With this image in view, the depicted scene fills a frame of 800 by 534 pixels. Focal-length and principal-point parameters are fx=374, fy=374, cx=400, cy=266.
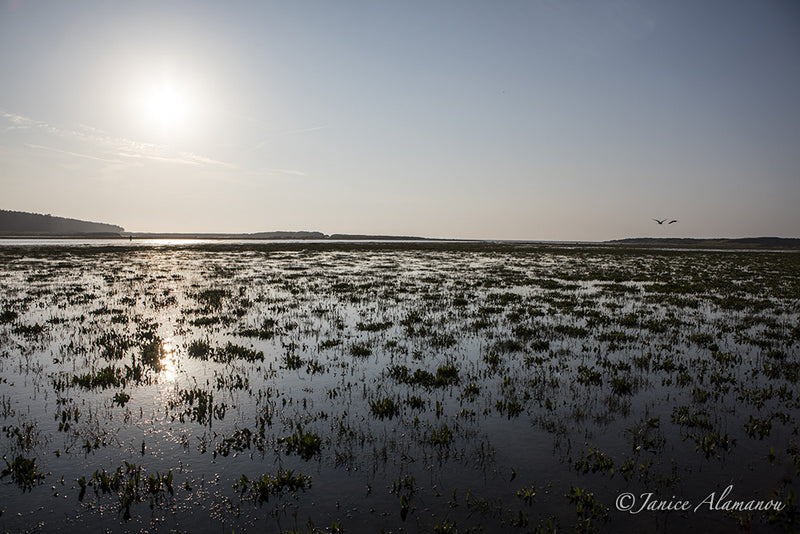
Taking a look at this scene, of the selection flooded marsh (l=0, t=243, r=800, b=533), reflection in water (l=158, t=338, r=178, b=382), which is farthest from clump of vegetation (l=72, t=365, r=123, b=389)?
reflection in water (l=158, t=338, r=178, b=382)

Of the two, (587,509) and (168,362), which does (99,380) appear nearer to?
(168,362)

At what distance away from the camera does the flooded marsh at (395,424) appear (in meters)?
5.00

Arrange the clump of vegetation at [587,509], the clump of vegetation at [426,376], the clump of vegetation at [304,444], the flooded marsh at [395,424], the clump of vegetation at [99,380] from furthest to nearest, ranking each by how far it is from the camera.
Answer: the clump of vegetation at [426,376] < the clump of vegetation at [99,380] < the clump of vegetation at [304,444] < the flooded marsh at [395,424] < the clump of vegetation at [587,509]

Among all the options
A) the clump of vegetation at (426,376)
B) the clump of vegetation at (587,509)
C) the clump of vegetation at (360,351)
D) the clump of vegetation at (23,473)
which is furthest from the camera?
the clump of vegetation at (360,351)

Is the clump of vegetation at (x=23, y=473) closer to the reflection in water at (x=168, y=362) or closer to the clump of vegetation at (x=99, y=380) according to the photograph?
the clump of vegetation at (x=99, y=380)

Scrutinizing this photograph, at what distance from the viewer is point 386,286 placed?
28.3 meters

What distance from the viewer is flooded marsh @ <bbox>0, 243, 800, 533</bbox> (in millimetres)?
4996

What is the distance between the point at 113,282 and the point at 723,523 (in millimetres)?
34909

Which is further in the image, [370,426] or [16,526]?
[370,426]

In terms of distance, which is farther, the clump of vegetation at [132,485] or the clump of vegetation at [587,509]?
the clump of vegetation at [132,485]

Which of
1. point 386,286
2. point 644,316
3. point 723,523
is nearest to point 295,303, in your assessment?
point 386,286

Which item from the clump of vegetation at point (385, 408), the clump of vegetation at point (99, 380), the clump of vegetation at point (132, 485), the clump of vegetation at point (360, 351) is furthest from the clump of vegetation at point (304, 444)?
the clump of vegetation at point (99, 380)

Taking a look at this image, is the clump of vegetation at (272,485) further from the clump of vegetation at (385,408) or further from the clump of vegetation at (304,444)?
the clump of vegetation at (385,408)

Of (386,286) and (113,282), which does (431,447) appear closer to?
(386,286)
